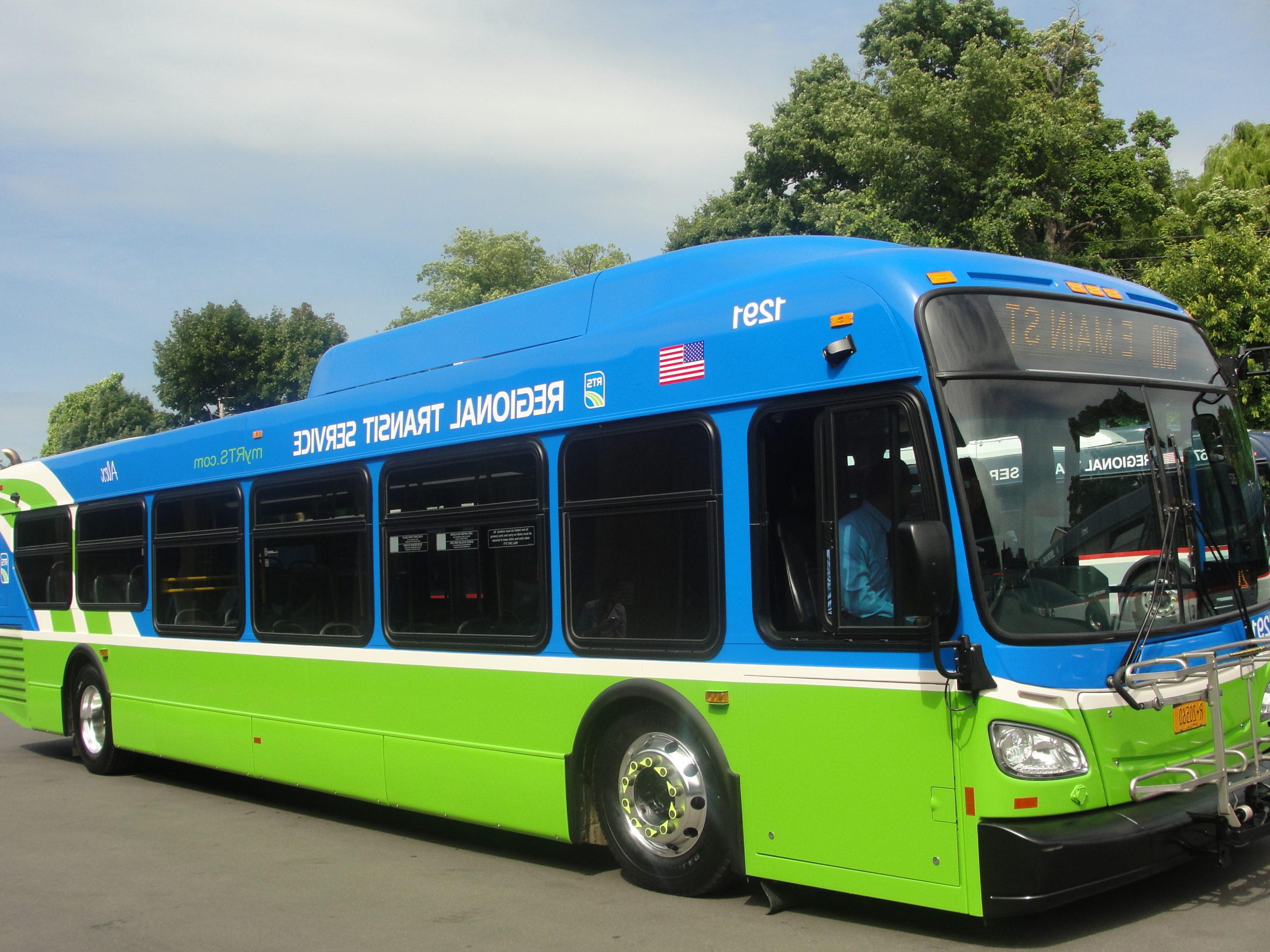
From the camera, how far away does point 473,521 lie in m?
7.30

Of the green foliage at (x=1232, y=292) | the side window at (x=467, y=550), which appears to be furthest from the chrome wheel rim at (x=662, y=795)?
the green foliage at (x=1232, y=292)

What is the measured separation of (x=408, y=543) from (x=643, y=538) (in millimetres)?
2222

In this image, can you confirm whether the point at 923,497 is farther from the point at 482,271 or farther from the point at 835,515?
the point at 482,271

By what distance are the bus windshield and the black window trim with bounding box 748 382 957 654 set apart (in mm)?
113

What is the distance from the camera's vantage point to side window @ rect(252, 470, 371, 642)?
823cm

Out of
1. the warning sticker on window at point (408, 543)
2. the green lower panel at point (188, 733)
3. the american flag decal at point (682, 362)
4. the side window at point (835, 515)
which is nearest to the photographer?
the side window at point (835, 515)

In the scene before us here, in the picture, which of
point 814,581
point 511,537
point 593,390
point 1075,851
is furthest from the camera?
point 511,537

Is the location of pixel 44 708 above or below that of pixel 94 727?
above

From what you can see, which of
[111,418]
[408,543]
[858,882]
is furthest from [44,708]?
[111,418]

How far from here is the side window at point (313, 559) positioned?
8.23 meters

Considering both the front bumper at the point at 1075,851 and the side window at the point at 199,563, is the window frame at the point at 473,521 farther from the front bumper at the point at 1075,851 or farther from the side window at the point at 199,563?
the front bumper at the point at 1075,851

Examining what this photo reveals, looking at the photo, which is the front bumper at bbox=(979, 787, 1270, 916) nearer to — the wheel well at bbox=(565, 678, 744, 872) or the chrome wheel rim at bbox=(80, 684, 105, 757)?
the wheel well at bbox=(565, 678, 744, 872)

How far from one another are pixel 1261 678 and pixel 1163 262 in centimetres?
1815

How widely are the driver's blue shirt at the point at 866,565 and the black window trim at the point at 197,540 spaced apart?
5831mm
